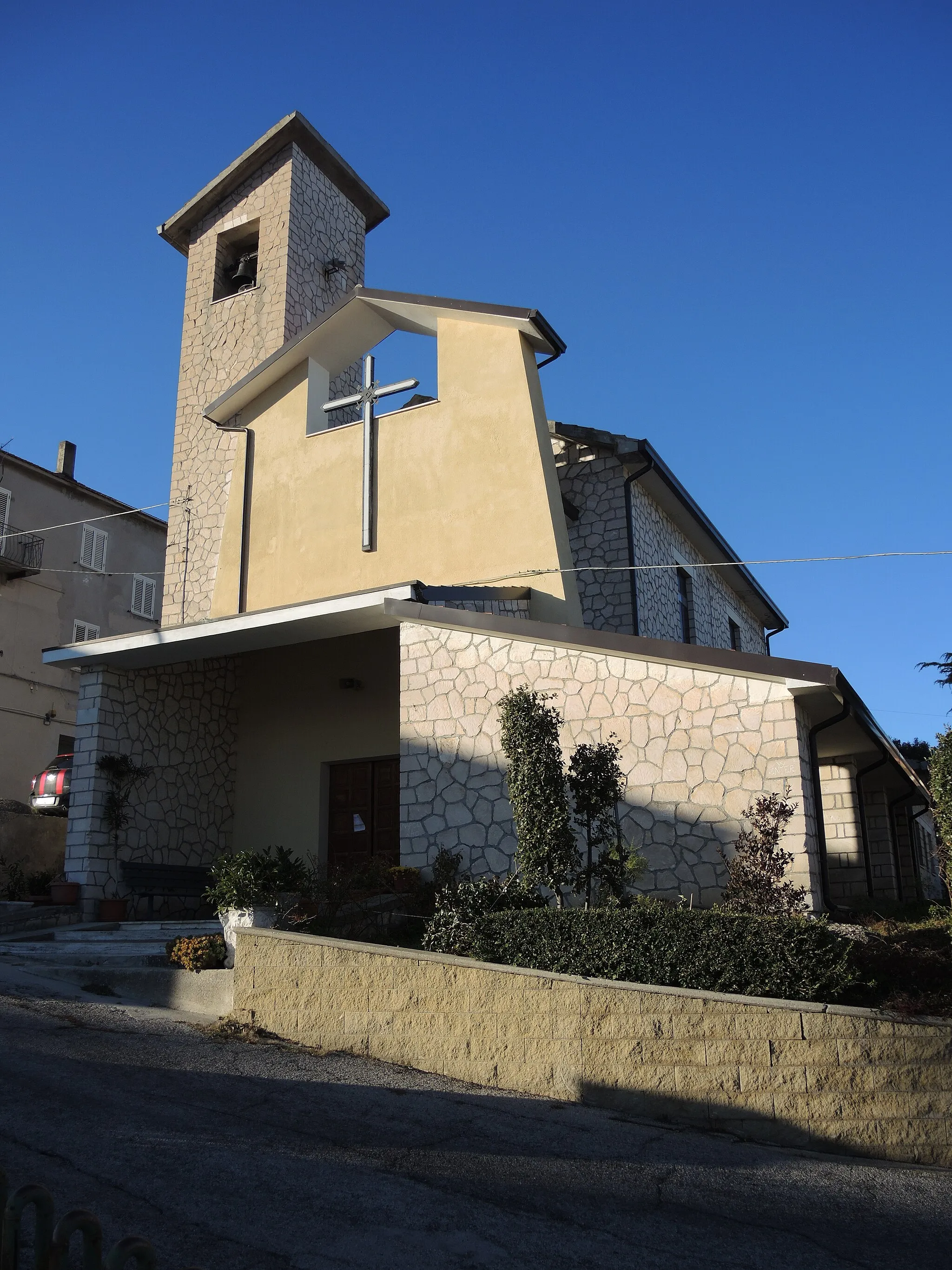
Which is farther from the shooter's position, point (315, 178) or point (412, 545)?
point (315, 178)

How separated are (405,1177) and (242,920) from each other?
507 centimetres

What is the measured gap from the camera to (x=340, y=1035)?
8.88 m

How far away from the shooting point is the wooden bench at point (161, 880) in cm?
1473

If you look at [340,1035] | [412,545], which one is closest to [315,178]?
[412,545]

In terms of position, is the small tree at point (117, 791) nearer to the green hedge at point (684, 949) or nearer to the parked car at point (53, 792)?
the parked car at point (53, 792)

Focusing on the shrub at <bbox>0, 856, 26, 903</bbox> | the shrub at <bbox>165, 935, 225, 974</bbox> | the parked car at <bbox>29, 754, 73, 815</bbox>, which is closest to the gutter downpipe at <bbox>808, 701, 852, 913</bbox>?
the shrub at <bbox>165, 935, 225, 974</bbox>

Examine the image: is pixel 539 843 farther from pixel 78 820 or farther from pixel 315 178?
pixel 315 178

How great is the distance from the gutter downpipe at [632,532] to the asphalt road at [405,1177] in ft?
31.4

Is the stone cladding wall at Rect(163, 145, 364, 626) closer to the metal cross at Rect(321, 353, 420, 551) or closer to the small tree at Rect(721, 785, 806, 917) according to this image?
the metal cross at Rect(321, 353, 420, 551)

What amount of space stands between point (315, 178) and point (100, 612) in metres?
13.9

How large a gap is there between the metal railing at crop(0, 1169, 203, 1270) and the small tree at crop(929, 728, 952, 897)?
6.93m

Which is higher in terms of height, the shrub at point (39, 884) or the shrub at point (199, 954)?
the shrub at point (39, 884)

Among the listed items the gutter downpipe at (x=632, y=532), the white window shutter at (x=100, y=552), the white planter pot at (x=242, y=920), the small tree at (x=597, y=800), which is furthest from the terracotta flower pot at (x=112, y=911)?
the white window shutter at (x=100, y=552)

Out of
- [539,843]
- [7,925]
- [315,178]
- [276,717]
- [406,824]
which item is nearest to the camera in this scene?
[539,843]
